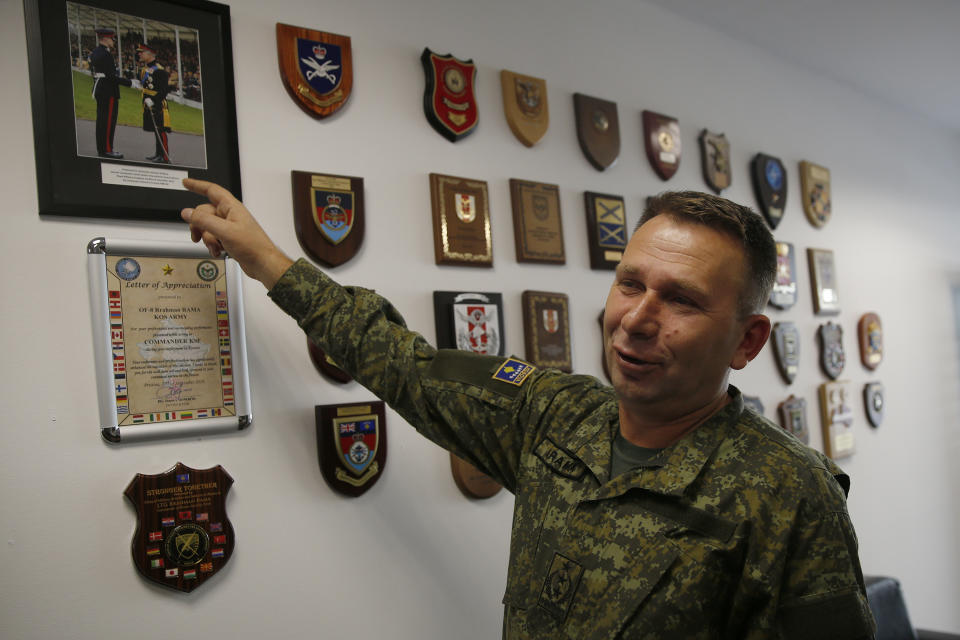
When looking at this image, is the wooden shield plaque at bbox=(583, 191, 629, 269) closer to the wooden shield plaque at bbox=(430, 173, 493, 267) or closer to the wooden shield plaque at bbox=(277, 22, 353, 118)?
the wooden shield plaque at bbox=(430, 173, 493, 267)

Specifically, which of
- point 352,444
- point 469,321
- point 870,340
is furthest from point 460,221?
point 870,340

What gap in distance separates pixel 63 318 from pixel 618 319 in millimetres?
1026

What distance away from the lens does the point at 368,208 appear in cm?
171

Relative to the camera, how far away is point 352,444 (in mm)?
1595

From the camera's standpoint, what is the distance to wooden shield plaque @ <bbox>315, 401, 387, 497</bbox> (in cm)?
156

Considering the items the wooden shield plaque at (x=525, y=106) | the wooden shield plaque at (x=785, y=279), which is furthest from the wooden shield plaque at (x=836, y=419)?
the wooden shield plaque at (x=525, y=106)

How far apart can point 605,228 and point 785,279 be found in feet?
3.65

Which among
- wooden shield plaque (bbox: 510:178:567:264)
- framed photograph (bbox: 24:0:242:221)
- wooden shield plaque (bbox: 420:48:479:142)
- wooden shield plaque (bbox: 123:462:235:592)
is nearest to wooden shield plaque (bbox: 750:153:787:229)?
wooden shield plaque (bbox: 510:178:567:264)

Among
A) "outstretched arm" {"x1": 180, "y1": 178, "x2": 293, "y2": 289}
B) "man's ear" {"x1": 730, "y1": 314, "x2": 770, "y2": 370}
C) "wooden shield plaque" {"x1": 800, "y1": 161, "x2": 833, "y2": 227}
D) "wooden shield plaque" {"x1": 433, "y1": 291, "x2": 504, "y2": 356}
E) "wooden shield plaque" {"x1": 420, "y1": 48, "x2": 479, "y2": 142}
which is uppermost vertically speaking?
"wooden shield plaque" {"x1": 420, "y1": 48, "x2": 479, "y2": 142}

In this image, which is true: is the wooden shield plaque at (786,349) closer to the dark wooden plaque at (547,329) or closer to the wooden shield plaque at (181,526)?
the dark wooden plaque at (547,329)

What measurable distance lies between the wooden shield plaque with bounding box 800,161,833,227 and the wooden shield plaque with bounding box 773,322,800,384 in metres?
0.57

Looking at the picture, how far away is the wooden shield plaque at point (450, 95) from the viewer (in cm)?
183

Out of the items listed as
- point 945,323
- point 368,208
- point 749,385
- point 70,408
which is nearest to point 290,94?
point 368,208

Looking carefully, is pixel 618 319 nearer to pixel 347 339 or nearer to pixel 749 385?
pixel 347 339
